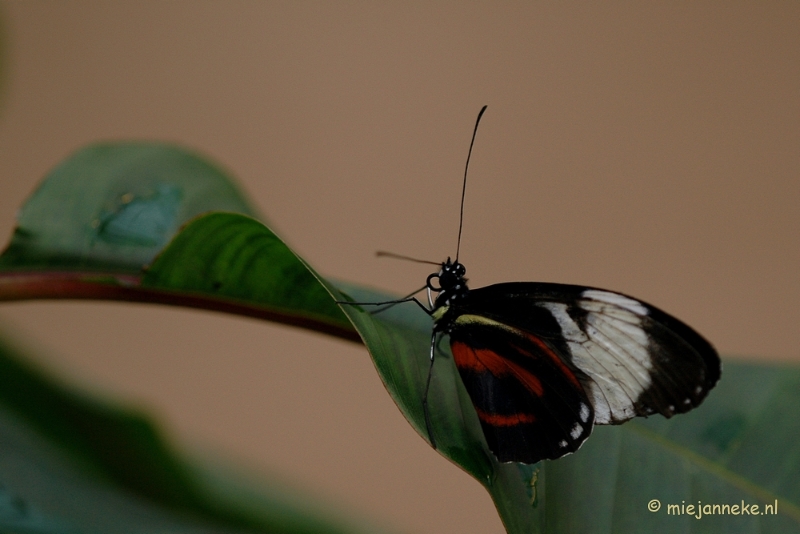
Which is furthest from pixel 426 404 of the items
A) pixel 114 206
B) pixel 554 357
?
pixel 114 206

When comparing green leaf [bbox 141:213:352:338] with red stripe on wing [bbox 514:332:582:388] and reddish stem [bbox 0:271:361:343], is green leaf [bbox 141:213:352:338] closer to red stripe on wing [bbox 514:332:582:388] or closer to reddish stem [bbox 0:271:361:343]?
reddish stem [bbox 0:271:361:343]

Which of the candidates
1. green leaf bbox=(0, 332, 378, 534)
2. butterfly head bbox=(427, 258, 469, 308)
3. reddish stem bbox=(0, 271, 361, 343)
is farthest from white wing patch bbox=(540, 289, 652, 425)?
green leaf bbox=(0, 332, 378, 534)

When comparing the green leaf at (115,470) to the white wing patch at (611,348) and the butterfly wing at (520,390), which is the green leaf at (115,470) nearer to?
the butterfly wing at (520,390)

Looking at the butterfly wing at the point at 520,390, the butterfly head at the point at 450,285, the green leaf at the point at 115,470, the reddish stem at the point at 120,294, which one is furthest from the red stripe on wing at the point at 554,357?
the green leaf at the point at 115,470

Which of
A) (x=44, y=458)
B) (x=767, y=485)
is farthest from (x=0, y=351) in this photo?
(x=767, y=485)

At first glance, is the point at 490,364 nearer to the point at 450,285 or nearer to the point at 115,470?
the point at 450,285

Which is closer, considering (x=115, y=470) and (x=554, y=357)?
(x=554, y=357)
